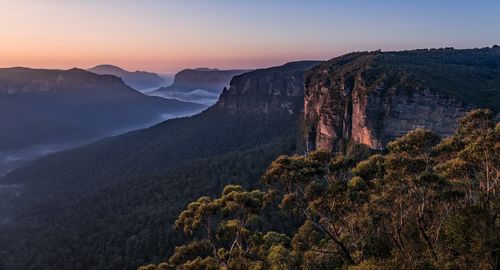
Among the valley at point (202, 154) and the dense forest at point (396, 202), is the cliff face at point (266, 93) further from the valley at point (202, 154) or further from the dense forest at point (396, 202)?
the dense forest at point (396, 202)

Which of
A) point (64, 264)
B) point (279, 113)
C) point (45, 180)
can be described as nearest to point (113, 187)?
point (64, 264)

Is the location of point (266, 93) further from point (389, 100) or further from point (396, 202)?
point (396, 202)

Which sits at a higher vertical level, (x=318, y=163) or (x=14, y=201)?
(x=318, y=163)

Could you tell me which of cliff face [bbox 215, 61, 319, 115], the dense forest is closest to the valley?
cliff face [bbox 215, 61, 319, 115]

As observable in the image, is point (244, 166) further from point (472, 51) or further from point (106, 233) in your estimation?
point (472, 51)

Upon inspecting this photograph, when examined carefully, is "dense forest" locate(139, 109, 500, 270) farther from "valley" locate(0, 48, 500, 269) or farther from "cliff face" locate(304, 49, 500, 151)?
"cliff face" locate(304, 49, 500, 151)

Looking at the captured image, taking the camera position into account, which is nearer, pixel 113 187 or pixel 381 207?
pixel 381 207
